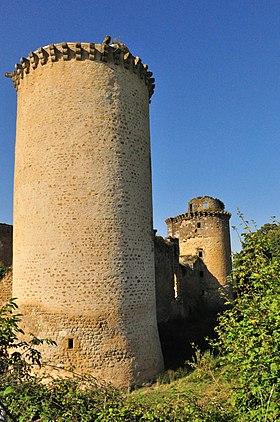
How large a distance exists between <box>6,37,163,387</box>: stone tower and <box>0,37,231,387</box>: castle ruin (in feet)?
0.09

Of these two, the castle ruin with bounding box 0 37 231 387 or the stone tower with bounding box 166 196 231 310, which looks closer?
the castle ruin with bounding box 0 37 231 387

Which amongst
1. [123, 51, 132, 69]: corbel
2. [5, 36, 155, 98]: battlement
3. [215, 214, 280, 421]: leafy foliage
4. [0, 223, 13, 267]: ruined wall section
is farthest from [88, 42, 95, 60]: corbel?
[0, 223, 13, 267]: ruined wall section

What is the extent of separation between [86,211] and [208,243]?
1578 centimetres

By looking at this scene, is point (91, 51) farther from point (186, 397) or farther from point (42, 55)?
point (186, 397)

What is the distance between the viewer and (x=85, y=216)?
9.02 meters

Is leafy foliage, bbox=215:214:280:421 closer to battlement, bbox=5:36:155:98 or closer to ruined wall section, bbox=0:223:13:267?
battlement, bbox=5:36:155:98

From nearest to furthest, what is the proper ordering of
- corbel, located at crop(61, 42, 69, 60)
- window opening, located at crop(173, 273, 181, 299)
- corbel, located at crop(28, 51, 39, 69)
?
A: corbel, located at crop(61, 42, 69, 60) → corbel, located at crop(28, 51, 39, 69) → window opening, located at crop(173, 273, 181, 299)

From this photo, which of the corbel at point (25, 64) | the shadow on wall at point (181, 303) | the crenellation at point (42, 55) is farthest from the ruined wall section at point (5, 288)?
the crenellation at point (42, 55)

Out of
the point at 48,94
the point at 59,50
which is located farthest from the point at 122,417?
the point at 59,50

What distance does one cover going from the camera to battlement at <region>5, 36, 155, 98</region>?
938 centimetres

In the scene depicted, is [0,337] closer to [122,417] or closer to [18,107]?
[122,417]

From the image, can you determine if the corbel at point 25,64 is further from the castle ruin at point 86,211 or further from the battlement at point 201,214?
the battlement at point 201,214

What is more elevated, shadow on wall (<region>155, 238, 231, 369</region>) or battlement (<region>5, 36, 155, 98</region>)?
battlement (<region>5, 36, 155, 98</region>)

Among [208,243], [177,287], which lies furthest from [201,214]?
[177,287]
